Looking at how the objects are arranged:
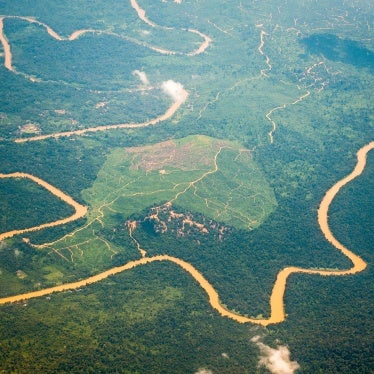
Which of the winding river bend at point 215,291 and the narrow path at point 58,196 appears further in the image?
the narrow path at point 58,196

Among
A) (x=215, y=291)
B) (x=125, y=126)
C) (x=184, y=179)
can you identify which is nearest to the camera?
(x=215, y=291)

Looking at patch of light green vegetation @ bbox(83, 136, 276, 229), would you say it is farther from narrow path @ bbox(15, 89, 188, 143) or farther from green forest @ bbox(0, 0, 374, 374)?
narrow path @ bbox(15, 89, 188, 143)

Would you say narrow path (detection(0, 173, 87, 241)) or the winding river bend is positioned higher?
the winding river bend

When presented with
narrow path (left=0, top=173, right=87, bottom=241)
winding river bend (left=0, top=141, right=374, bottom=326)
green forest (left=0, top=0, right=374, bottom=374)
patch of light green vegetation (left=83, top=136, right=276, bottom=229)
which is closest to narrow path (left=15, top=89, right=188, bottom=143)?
green forest (left=0, top=0, right=374, bottom=374)

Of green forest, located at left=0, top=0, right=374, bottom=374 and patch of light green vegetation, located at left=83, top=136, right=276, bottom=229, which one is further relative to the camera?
patch of light green vegetation, located at left=83, top=136, right=276, bottom=229

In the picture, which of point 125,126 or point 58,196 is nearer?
point 58,196

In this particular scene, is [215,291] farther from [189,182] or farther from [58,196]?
[58,196]

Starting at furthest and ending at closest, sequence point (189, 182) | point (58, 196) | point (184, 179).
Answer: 1. point (184, 179)
2. point (189, 182)
3. point (58, 196)

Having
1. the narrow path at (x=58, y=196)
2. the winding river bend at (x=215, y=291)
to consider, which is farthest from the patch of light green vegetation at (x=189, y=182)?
the winding river bend at (x=215, y=291)

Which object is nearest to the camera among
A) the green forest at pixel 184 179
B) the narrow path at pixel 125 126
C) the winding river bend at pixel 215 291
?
the green forest at pixel 184 179

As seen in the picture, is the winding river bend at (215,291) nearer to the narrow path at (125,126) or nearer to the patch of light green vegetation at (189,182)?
the patch of light green vegetation at (189,182)

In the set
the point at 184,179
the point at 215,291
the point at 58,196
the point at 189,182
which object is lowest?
the point at 58,196

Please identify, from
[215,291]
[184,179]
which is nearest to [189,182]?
[184,179]
